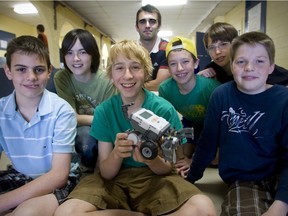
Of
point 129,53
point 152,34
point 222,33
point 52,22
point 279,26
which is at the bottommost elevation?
point 129,53

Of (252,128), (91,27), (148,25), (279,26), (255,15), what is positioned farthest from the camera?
(91,27)

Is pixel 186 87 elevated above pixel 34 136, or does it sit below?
above

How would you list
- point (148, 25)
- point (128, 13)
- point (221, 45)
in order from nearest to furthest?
point (221, 45), point (148, 25), point (128, 13)

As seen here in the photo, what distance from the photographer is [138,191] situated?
116 cm

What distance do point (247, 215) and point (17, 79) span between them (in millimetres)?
1180

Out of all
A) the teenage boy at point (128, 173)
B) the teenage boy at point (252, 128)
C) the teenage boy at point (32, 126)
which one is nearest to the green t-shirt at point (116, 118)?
the teenage boy at point (128, 173)

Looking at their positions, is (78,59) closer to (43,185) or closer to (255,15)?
(43,185)

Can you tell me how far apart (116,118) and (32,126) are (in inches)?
15.6

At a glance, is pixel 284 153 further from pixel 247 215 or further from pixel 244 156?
pixel 247 215

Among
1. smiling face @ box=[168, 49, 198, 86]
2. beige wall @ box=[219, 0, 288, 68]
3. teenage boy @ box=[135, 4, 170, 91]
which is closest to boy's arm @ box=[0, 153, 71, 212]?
smiling face @ box=[168, 49, 198, 86]

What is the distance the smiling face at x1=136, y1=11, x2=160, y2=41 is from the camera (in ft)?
7.98

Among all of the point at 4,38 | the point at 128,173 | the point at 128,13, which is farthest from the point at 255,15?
the point at 4,38

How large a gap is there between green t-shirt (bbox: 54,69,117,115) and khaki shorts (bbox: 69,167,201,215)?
0.67 meters

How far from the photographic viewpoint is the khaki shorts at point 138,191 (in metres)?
1.02
